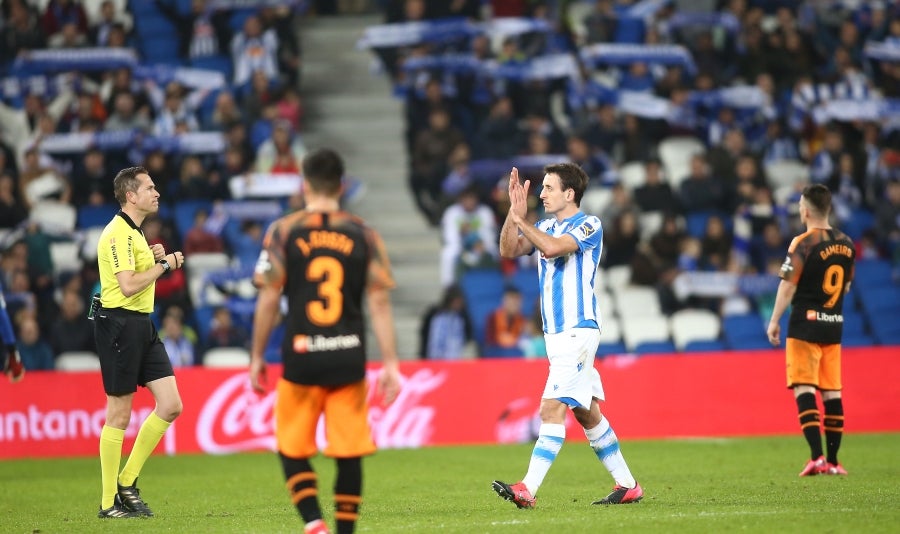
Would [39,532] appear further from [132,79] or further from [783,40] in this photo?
[783,40]

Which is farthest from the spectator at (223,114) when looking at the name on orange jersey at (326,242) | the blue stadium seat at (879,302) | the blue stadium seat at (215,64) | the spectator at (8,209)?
the name on orange jersey at (326,242)

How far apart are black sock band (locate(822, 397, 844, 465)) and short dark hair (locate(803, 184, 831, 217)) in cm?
166

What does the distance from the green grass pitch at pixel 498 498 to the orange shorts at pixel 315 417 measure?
144cm

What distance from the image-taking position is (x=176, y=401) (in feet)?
31.8

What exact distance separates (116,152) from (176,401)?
1179 centimetres

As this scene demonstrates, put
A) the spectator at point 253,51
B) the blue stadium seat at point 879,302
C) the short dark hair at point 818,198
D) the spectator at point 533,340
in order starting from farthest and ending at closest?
the spectator at point 253,51 → the blue stadium seat at point 879,302 → the spectator at point 533,340 → the short dark hair at point 818,198

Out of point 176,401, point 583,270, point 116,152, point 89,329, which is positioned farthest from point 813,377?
point 116,152

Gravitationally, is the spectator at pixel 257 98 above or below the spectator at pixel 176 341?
above

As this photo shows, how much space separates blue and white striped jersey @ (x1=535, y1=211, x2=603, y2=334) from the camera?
9.12m

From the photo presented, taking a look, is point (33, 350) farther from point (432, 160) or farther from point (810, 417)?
point (810, 417)

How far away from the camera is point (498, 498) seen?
10.2m

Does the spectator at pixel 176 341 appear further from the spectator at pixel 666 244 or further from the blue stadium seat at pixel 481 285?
the spectator at pixel 666 244

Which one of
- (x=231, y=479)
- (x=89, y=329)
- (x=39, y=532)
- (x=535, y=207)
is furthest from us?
(x=535, y=207)

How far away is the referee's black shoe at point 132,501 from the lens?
9.50m
